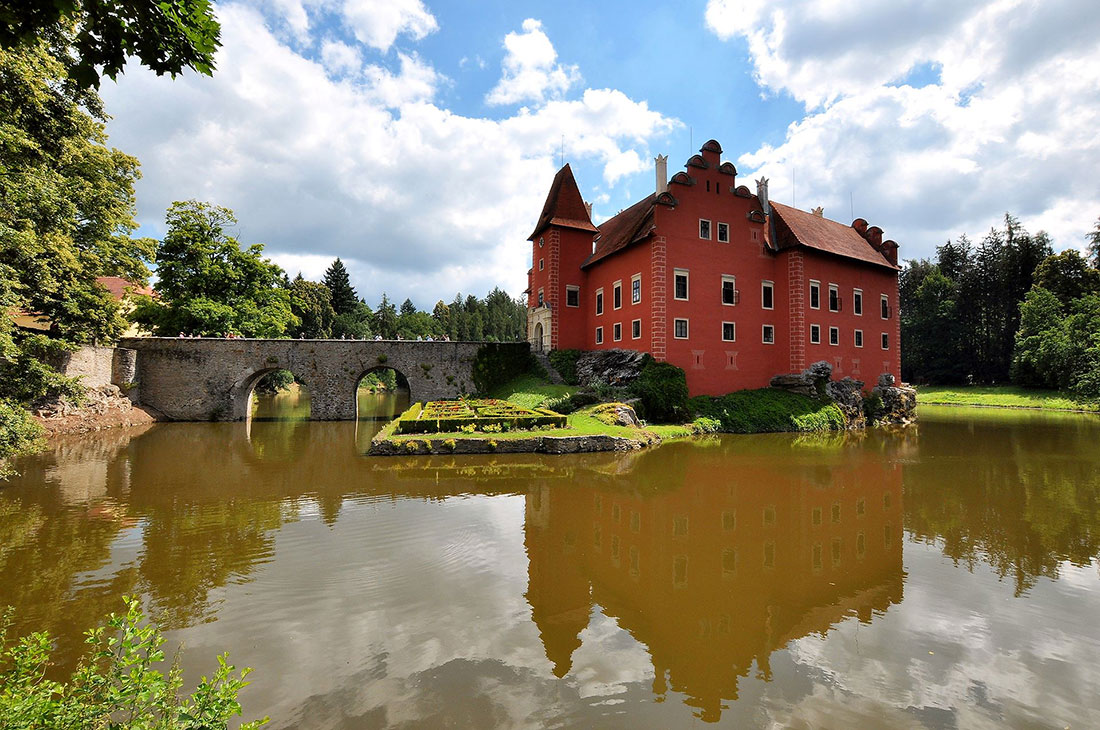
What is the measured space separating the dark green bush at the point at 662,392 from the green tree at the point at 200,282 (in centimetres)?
2763

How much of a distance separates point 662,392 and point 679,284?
255 inches

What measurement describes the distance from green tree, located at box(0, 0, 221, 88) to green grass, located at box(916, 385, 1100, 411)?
5672 cm

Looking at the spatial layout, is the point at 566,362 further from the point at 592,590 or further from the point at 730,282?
the point at 592,590

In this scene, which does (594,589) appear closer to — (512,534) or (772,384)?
(512,534)

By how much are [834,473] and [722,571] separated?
9.51 metres

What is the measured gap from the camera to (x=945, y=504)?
11188 millimetres

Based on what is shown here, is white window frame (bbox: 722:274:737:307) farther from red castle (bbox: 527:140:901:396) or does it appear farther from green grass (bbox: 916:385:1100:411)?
green grass (bbox: 916:385:1100:411)

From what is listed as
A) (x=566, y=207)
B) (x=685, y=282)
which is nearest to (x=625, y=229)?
(x=566, y=207)

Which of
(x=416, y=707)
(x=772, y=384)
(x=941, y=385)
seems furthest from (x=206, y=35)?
(x=941, y=385)

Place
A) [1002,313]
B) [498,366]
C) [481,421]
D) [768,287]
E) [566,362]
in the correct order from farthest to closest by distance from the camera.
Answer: [1002,313], [498,366], [566,362], [768,287], [481,421]

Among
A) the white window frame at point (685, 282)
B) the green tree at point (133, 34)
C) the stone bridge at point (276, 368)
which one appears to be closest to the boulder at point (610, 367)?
the white window frame at point (685, 282)

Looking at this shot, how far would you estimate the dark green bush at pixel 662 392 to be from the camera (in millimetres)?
24406

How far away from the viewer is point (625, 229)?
31500 mm

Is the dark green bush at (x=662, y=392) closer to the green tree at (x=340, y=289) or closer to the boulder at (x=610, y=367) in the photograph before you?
the boulder at (x=610, y=367)
